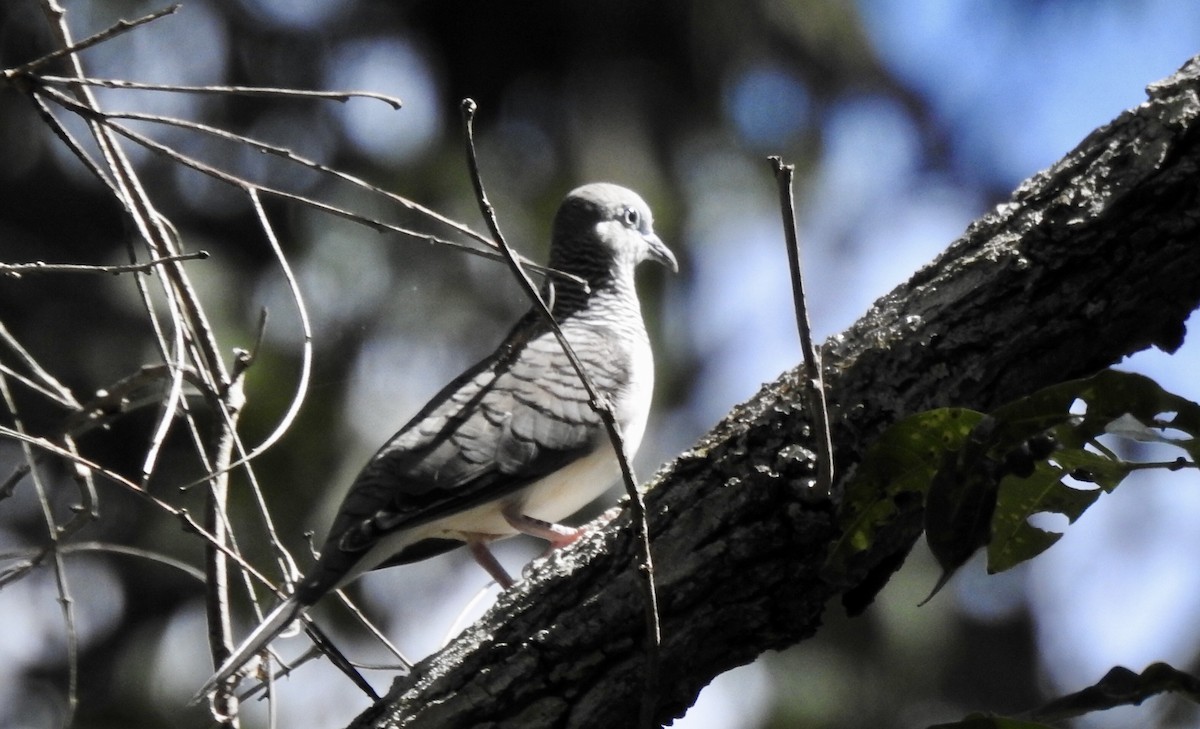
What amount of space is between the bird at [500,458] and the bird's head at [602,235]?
9.5 inches

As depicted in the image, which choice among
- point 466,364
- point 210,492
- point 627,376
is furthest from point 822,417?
point 466,364

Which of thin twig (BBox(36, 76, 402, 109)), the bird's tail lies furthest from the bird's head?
thin twig (BBox(36, 76, 402, 109))

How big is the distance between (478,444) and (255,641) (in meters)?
1.13

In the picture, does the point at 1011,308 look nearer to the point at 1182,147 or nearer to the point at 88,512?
the point at 1182,147

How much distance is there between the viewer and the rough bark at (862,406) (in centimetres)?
225

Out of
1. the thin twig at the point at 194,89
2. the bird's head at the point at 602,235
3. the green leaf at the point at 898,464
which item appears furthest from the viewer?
the bird's head at the point at 602,235

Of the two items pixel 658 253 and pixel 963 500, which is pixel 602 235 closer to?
pixel 658 253

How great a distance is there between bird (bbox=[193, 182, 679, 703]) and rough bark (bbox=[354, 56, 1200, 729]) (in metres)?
0.91

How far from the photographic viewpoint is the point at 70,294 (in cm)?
754

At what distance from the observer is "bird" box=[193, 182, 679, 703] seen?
351 cm

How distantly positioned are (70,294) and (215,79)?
5.35ft

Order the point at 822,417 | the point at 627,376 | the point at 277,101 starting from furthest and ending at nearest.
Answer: the point at 277,101 → the point at 627,376 → the point at 822,417

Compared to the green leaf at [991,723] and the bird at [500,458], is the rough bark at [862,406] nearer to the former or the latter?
the green leaf at [991,723]

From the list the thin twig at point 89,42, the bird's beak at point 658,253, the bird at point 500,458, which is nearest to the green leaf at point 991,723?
the thin twig at point 89,42
